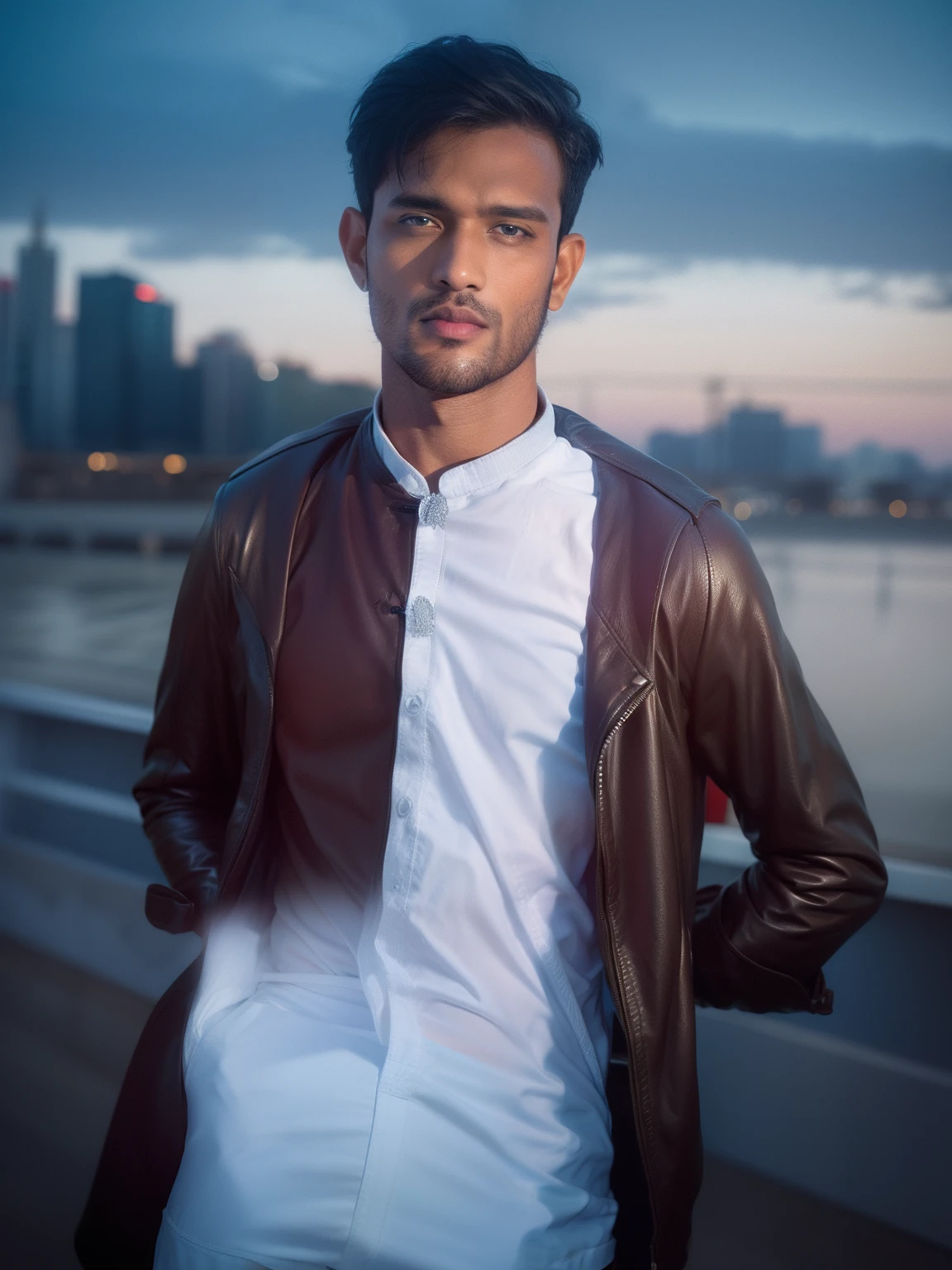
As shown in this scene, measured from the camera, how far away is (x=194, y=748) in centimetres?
129

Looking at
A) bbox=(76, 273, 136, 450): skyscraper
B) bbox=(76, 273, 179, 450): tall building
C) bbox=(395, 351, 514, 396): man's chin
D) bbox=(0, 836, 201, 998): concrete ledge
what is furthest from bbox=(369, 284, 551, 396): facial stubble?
bbox=(76, 273, 136, 450): skyscraper

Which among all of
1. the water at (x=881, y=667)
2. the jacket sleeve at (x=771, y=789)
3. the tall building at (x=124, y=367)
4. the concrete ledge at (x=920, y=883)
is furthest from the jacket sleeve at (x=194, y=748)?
the tall building at (x=124, y=367)

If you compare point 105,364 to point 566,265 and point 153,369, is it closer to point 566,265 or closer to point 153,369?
point 153,369

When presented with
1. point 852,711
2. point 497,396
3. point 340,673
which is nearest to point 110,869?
point 340,673

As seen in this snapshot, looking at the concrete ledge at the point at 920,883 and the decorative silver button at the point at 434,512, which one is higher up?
the decorative silver button at the point at 434,512

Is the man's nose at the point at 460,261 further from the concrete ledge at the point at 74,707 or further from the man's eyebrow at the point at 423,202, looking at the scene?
the concrete ledge at the point at 74,707

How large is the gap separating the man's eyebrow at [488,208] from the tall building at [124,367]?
84.0 inches

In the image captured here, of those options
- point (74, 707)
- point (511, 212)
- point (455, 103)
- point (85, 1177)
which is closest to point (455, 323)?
point (511, 212)

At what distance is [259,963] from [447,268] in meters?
0.80

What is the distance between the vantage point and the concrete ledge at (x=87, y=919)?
241cm

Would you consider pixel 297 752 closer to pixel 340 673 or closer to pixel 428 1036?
pixel 340 673

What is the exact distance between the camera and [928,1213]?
1620 millimetres

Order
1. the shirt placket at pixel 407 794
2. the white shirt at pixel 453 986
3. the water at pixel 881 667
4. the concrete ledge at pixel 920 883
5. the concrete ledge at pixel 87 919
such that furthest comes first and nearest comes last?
the water at pixel 881 667
the concrete ledge at pixel 87 919
the concrete ledge at pixel 920 883
the shirt placket at pixel 407 794
the white shirt at pixel 453 986

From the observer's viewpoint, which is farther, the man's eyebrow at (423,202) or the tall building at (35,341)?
the tall building at (35,341)
